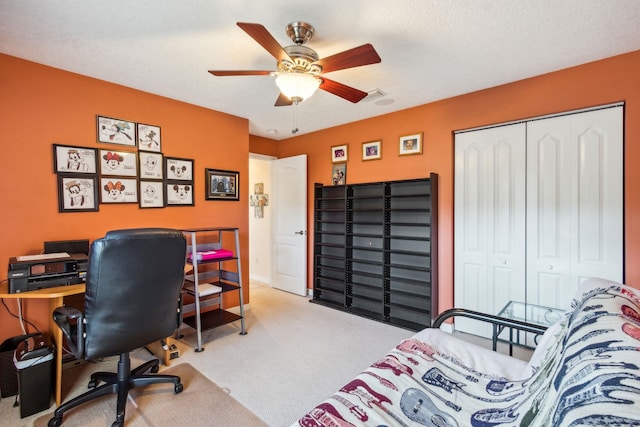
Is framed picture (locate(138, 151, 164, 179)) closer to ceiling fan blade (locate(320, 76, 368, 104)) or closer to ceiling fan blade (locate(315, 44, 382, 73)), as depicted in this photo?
ceiling fan blade (locate(320, 76, 368, 104))

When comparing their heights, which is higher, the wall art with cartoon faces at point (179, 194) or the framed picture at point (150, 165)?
the framed picture at point (150, 165)

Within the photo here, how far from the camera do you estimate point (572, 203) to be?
98.6 inches

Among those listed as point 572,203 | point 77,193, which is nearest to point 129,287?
point 77,193

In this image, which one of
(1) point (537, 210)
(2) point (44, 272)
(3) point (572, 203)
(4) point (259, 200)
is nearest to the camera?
(2) point (44, 272)

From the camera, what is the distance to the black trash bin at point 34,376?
6.08 ft

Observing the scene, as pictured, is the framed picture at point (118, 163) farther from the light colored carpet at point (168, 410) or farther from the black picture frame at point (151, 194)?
the light colored carpet at point (168, 410)

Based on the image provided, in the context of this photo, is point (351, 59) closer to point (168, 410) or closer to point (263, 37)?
point (263, 37)

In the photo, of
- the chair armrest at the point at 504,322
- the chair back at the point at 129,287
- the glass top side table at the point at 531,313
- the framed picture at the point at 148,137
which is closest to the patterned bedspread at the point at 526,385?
the chair armrest at the point at 504,322

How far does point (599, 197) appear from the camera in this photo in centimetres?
239

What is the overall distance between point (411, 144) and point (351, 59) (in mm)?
1952

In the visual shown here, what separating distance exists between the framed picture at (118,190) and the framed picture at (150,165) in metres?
0.12

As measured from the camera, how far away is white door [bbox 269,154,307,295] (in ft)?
14.7

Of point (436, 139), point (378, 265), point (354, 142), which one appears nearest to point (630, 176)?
point (436, 139)

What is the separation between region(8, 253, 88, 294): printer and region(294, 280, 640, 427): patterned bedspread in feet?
6.75
